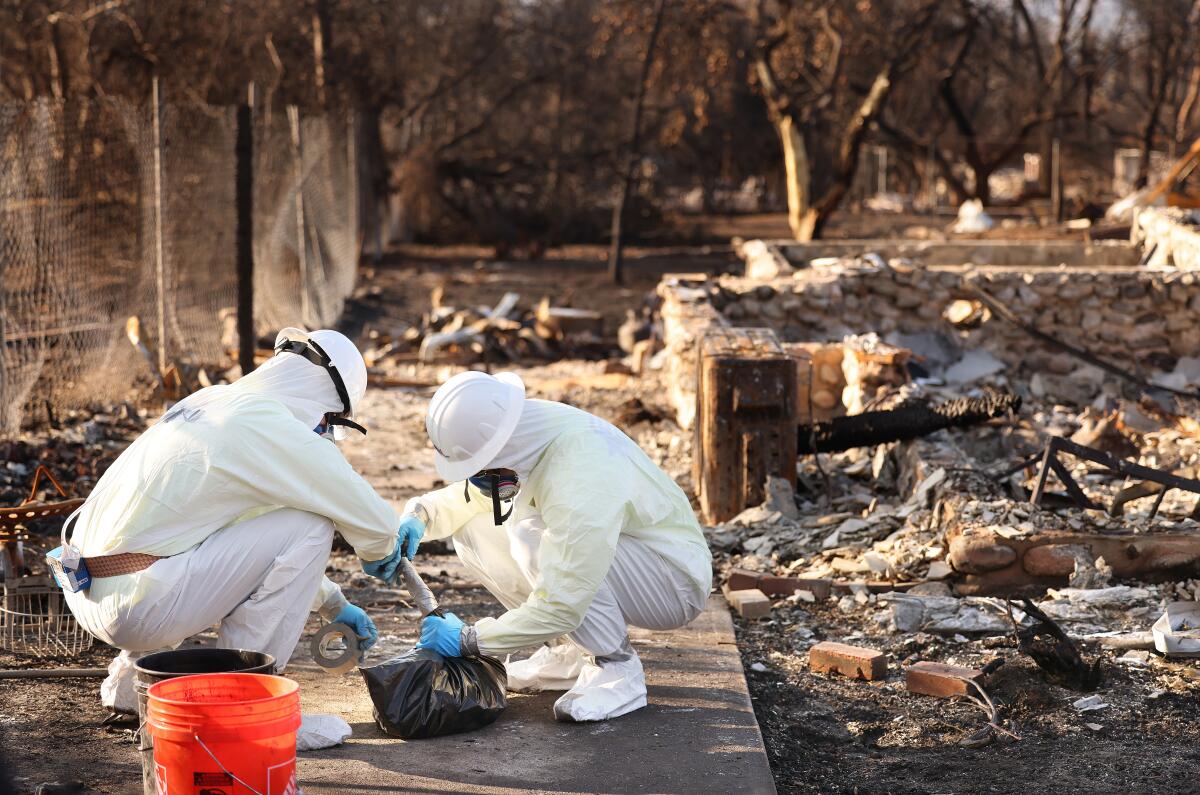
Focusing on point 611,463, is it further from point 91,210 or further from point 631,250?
Result: point 631,250

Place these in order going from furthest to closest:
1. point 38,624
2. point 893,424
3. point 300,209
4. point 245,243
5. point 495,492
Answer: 1. point 300,209
2. point 245,243
3. point 893,424
4. point 38,624
5. point 495,492

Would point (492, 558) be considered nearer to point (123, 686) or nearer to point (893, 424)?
point (123, 686)

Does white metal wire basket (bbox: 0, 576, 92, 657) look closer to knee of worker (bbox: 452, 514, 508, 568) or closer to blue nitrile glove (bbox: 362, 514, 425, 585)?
blue nitrile glove (bbox: 362, 514, 425, 585)

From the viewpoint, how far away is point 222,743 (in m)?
3.26

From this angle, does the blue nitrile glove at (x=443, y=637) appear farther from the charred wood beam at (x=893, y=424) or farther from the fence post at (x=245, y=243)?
the fence post at (x=245, y=243)

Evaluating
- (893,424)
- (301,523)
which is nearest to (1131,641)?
(893,424)

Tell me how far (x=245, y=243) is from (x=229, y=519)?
561 cm

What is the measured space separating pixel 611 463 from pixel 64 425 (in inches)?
233

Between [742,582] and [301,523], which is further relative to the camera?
[742,582]

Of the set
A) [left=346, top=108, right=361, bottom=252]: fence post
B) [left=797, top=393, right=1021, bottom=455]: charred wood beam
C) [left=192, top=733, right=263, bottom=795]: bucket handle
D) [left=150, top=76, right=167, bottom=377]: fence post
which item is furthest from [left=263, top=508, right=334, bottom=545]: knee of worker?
[left=346, top=108, right=361, bottom=252]: fence post

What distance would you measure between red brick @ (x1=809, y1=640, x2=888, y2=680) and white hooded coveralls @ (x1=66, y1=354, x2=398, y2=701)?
6.32 ft

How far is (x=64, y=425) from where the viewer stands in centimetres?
918

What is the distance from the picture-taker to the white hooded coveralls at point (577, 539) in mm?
4281

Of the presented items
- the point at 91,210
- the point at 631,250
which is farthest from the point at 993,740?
the point at 631,250
